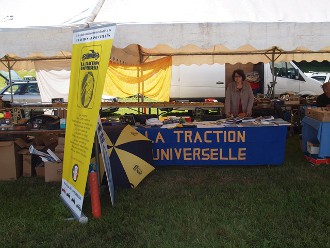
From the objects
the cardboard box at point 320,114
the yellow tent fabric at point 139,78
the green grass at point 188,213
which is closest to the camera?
the green grass at point 188,213

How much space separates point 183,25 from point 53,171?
2.71 m

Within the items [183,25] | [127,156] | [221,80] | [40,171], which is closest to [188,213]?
[127,156]

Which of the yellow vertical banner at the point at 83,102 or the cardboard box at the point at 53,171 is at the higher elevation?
the yellow vertical banner at the point at 83,102

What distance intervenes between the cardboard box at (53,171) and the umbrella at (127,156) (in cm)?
88

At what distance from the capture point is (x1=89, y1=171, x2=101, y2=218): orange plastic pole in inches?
154

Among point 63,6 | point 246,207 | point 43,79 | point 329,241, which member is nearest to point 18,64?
point 43,79

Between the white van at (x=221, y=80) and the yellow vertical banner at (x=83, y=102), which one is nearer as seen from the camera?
the yellow vertical banner at (x=83, y=102)

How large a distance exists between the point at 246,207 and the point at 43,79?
34.7 feet

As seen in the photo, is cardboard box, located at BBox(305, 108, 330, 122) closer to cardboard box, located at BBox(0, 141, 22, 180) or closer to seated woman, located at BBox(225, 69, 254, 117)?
seated woman, located at BBox(225, 69, 254, 117)

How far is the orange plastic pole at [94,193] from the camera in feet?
12.8

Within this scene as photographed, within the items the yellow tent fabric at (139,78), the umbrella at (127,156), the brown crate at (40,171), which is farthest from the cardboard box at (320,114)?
the yellow tent fabric at (139,78)

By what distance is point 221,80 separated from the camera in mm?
13289

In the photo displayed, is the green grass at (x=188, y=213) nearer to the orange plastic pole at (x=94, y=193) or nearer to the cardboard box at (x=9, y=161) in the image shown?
the orange plastic pole at (x=94, y=193)

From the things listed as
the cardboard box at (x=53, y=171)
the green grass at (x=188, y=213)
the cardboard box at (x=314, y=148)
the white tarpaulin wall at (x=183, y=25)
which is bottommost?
the green grass at (x=188, y=213)
